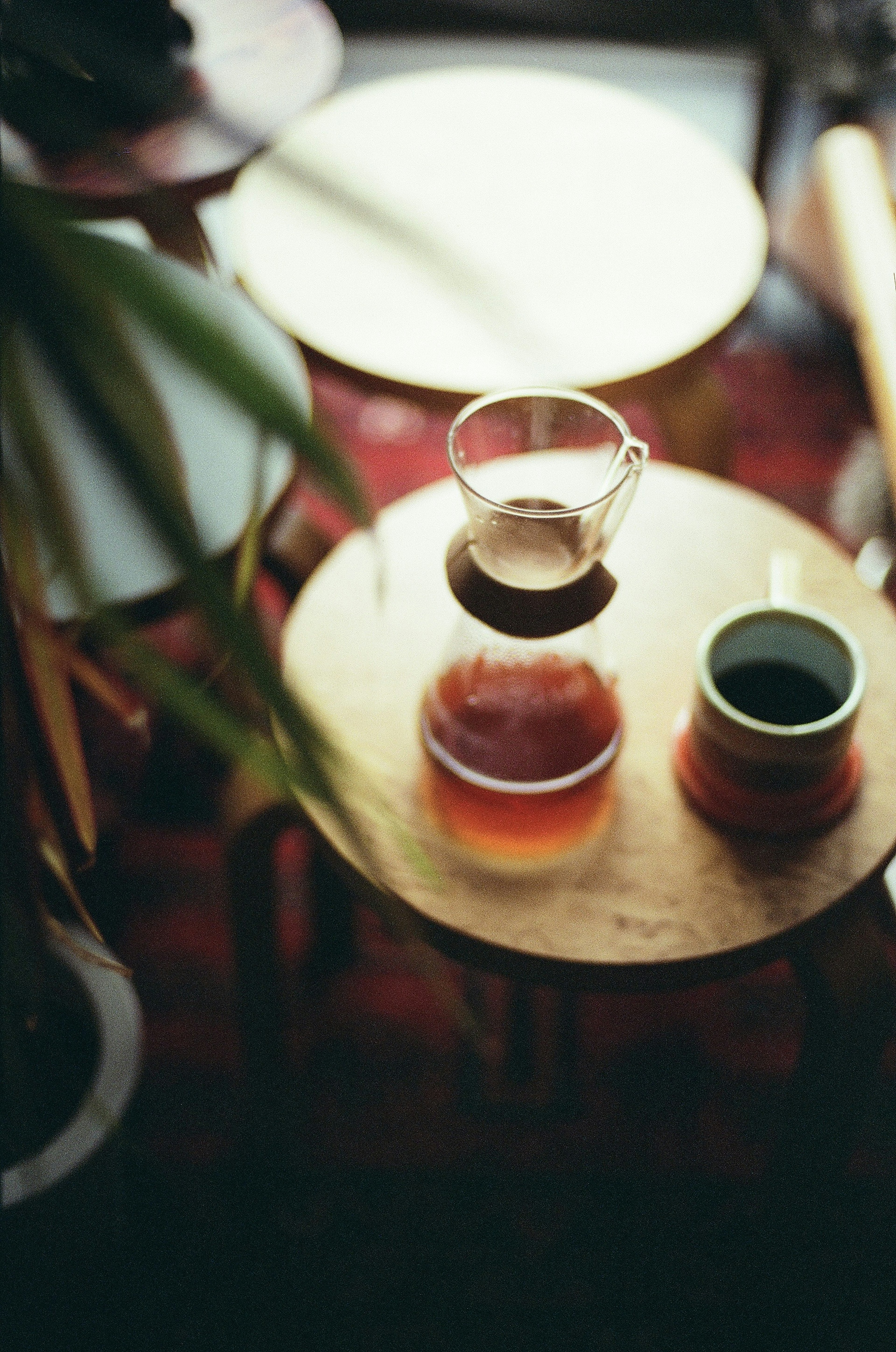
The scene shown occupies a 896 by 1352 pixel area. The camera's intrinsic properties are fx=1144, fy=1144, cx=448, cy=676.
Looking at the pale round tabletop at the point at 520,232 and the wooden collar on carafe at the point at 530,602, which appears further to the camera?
the pale round tabletop at the point at 520,232

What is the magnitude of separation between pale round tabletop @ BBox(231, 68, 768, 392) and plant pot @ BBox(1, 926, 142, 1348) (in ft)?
2.19

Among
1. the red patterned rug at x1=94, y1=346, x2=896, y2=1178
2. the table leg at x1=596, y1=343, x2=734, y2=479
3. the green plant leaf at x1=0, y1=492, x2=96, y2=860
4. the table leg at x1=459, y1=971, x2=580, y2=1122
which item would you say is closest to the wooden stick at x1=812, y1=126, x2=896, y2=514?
the table leg at x1=596, y1=343, x2=734, y2=479

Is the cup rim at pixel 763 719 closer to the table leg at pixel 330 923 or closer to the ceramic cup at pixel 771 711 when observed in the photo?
the ceramic cup at pixel 771 711

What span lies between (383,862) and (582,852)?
140 millimetres

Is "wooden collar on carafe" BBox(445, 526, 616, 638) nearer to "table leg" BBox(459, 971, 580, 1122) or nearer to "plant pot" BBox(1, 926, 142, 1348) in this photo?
"plant pot" BBox(1, 926, 142, 1348)

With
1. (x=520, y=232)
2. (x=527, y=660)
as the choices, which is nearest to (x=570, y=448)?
(x=527, y=660)

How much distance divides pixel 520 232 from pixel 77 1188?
109 centimetres

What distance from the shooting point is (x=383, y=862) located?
0.79 m

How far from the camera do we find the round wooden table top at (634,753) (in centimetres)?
76

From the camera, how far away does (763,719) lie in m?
0.79

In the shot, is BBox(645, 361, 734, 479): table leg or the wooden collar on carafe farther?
BBox(645, 361, 734, 479): table leg

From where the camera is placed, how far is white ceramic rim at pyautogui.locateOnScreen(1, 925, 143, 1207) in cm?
94

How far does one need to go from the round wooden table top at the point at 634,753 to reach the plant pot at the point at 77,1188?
29 centimetres

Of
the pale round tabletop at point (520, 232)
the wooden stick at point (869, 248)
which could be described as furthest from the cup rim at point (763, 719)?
the pale round tabletop at point (520, 232)
